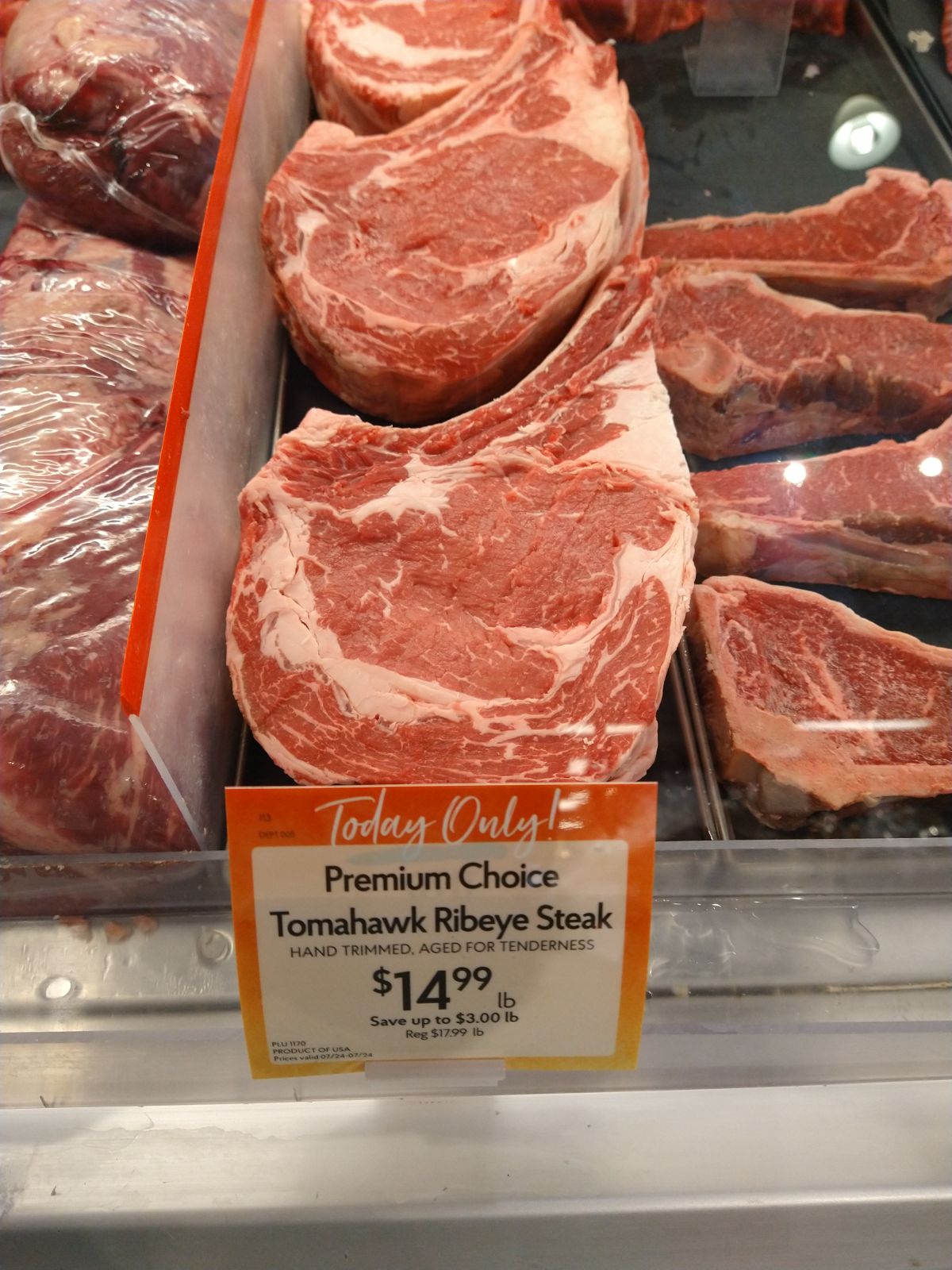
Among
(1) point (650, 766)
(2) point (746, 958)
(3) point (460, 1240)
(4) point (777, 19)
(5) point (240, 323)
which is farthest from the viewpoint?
(4) point (777, 19)

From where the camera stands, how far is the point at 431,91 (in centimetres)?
226

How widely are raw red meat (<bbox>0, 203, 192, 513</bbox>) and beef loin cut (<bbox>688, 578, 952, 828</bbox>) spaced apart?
1.04 metres

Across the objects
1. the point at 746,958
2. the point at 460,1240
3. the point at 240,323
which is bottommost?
the point at 460,1240

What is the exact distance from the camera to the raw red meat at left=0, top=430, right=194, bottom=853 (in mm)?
1267

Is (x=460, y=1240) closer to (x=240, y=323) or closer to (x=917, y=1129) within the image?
(x=917, y=1129)

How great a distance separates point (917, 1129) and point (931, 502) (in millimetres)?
1185

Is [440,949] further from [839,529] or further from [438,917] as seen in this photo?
[839,529]

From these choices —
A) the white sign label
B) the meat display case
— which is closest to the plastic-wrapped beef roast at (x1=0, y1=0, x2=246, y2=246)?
the meat display case

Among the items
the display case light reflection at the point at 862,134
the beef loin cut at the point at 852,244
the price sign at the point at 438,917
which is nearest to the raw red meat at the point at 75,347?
the price sign at the point at 438,917

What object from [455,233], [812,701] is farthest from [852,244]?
[812,701]

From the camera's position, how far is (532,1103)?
113cm

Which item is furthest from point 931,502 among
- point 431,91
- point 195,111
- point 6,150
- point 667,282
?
point 6,150

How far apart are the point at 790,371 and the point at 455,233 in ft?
2.45

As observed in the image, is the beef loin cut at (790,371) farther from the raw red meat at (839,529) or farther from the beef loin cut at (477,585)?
the beef loin cut at (477,585)
